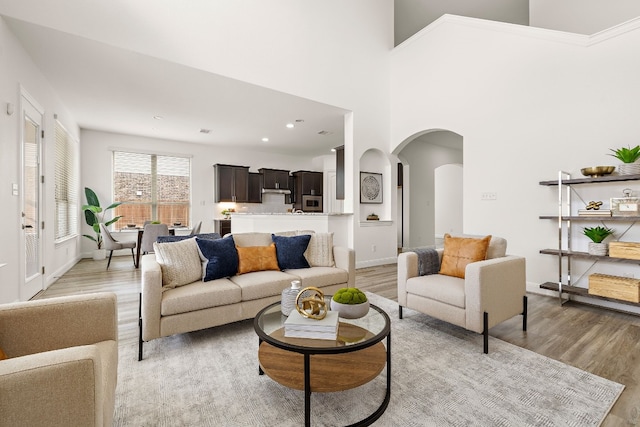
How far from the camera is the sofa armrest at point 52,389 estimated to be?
83 centimetres

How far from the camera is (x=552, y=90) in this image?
3762 mm

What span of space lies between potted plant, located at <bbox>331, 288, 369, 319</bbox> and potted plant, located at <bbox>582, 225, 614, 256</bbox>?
122 inches

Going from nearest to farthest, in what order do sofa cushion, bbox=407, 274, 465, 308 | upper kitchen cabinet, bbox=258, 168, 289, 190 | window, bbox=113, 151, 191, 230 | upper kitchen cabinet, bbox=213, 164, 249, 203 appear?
1. sofa cushion, bbox=407, 274, 465, 308
2. window, bbox=113, 151, 191, 230
3. upper kitchen cabinet, bbox=213, 164, 249, 203
4. upper kitchen cabinet, bbox=258, 168, 289, 190

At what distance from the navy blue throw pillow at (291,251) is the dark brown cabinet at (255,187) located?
220 inches

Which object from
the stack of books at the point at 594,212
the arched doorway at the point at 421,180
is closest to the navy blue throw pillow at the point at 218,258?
the stack of books at the point at 594,212

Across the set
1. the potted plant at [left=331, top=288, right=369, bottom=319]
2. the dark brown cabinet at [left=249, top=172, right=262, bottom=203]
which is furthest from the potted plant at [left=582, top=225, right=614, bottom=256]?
the dark brown cabinet at [left=249, top=172, right=262, bottom=203]

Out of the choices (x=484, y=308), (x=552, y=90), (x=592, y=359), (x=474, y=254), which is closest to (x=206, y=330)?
(x=484, y=308)

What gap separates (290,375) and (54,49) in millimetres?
4409

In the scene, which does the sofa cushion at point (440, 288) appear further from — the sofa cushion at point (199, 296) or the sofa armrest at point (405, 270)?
the sofa cushion at point (199, 296)

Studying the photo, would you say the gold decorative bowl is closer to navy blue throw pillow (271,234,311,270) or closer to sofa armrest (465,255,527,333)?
sofa armrest (465,255,527,333)

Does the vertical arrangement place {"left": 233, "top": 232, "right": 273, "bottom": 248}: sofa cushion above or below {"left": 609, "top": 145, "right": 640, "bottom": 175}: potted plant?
below

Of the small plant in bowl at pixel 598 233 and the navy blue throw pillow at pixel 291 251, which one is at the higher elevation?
the small plant in bowl at pixel 598 233

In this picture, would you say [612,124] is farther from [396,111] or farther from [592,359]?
[396,111]

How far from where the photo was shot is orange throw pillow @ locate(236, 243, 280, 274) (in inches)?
114
